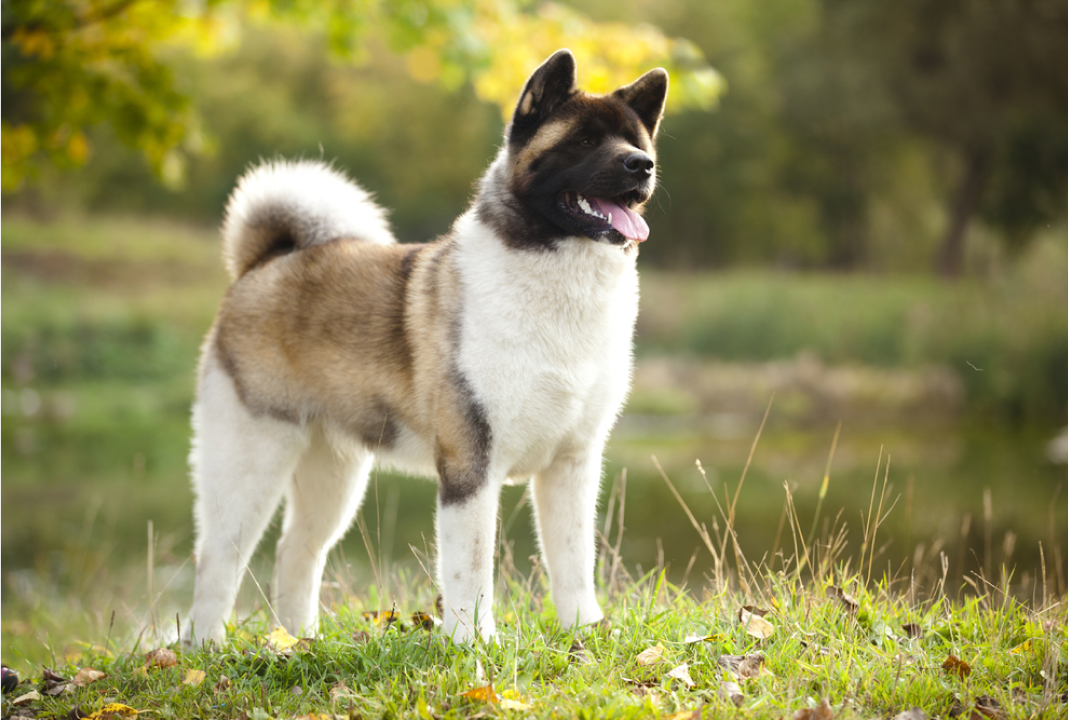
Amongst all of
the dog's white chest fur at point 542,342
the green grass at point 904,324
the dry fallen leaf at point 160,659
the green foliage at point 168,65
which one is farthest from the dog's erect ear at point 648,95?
the green grass at point 904,324

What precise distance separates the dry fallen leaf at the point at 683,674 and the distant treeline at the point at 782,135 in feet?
46.1

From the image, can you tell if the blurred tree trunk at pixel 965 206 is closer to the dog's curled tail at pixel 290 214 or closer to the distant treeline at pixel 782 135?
the distant treeline at pixel 782 135

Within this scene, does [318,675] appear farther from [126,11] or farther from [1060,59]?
[1060,59]

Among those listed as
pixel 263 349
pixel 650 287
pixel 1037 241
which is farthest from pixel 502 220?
pixel 1037 241

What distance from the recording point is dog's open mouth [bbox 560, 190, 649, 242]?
9.50ft

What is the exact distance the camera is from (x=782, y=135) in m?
22.4

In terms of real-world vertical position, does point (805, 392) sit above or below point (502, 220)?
below

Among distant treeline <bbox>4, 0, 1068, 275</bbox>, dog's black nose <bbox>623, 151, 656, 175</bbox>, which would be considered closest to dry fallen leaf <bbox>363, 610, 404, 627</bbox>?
dog's black nose <bbox>623, 151, 656, 175</bbox>

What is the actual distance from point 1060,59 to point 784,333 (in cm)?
715

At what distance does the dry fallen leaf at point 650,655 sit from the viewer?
2.78 m

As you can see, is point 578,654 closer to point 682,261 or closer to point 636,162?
point 636,162

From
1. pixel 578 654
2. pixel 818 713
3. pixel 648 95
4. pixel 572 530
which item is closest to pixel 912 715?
pixel 818 713

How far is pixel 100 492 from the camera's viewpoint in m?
9.35

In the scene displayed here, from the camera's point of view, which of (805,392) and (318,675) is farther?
(805,392)
